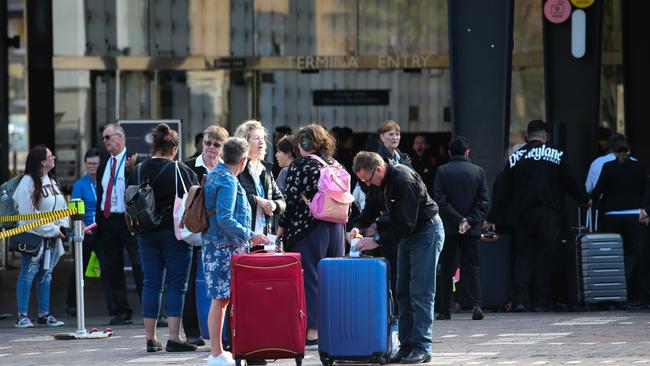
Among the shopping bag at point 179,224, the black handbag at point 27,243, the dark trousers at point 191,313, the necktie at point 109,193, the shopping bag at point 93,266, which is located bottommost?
the dark trousers at point 191,313

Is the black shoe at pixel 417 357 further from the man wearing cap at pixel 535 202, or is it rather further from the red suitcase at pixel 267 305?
the man wearing cap at pixel 535 202

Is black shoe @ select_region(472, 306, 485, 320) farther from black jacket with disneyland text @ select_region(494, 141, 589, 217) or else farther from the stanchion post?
the stanchion post

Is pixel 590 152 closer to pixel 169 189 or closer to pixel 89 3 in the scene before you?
pixel 169 189

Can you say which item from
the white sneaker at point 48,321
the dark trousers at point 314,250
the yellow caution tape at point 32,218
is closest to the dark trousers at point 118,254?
the yellow caution tape at point 32,218

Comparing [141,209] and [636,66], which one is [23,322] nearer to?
[141,209]

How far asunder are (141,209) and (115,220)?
9.92ft


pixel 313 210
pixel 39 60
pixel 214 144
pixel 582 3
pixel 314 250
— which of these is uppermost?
pixel 39 60

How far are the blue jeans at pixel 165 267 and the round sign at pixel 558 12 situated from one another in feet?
23.5

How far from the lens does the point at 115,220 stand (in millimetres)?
14711

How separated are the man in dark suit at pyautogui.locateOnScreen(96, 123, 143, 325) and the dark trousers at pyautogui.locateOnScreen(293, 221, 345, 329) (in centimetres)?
348

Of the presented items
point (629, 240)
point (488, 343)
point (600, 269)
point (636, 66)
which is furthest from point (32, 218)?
point (636, 66)

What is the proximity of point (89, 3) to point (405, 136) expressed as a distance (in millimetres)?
5781

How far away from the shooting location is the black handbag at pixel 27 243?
1503 centimetres

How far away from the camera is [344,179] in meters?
11.6
